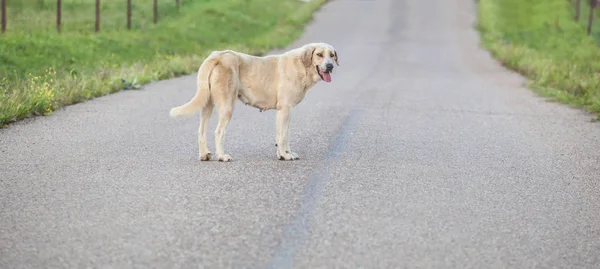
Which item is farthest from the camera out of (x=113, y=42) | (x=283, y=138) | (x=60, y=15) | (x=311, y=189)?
(x=60, y=15)

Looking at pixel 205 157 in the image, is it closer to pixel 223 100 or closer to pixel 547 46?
pixel 223 100

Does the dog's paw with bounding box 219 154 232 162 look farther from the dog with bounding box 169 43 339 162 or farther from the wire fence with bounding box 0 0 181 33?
the wire fence with bounding box 0 0 181 33

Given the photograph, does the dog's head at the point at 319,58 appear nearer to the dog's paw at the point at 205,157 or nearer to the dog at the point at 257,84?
the dog at the point at 257,84

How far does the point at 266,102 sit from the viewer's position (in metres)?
9.24

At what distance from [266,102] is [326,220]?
2957mm

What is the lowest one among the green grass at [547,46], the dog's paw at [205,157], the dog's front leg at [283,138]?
the green grass at [547,46]

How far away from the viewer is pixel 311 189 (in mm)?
7590

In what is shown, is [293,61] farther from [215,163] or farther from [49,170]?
[49,170]

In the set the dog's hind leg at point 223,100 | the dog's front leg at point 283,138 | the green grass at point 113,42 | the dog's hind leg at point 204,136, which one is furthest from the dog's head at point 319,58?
the green grass at point 113,42

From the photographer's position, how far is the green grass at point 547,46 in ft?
58.1

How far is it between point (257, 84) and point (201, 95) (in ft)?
1.85

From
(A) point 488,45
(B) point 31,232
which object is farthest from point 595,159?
(A) point 488,45

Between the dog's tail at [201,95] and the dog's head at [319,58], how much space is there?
2.69ft

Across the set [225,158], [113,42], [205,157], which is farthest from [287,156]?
[113,42]
